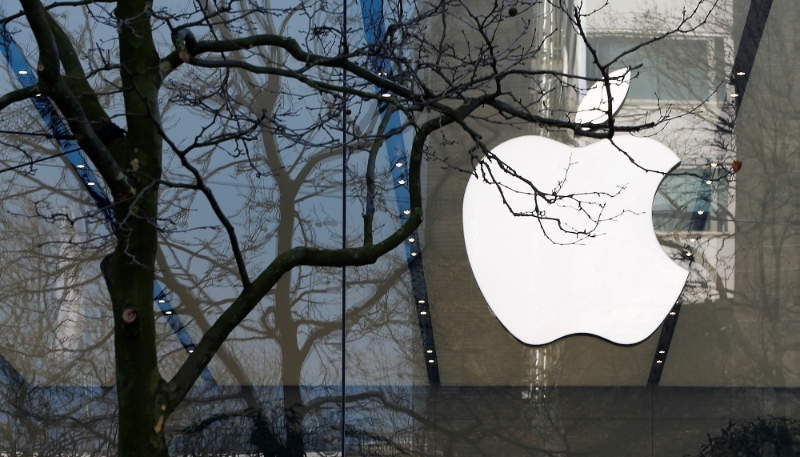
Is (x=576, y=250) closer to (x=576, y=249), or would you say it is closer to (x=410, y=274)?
(x=576, y=249)

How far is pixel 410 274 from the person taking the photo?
317 inches

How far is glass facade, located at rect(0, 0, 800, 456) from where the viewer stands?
782 centimetres

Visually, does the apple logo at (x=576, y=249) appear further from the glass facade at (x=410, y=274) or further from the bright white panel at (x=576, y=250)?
the glass facade at (x=410, y=274)

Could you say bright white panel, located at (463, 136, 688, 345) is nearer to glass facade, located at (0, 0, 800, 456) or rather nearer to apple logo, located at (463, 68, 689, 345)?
apple logo, located at (463, 68, 689, 345)

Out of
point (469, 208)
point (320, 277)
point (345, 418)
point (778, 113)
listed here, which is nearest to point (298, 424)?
point (345, 418)

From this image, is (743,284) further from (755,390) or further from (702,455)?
(702,455)

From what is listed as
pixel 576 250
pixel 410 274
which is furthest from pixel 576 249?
pixel 410 274

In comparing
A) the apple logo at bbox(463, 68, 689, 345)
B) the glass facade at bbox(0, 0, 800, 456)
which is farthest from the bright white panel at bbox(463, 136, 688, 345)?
the glass facade at bbox(0, 0, 800, 456)

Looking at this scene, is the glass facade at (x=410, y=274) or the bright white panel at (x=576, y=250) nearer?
the glass facade at (x=410, y=274)

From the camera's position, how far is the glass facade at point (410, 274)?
25.6 ft

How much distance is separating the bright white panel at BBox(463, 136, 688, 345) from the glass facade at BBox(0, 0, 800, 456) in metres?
0.12

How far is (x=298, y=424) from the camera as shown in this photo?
7875mm

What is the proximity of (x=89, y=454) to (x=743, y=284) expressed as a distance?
19.4 feet

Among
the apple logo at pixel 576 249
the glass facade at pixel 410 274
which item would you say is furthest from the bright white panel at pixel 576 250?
the glass facade at pixel 410 274
